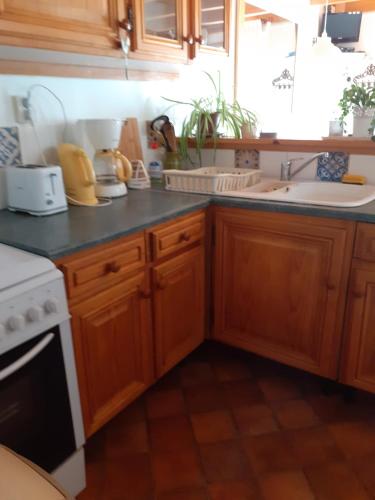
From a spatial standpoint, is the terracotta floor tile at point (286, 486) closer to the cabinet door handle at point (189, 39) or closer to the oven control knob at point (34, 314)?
the oven control knob at point (34, 314)

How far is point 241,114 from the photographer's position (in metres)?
2.22

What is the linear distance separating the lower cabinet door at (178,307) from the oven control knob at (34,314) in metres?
0.54

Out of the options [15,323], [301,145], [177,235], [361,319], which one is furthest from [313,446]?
[301,145]

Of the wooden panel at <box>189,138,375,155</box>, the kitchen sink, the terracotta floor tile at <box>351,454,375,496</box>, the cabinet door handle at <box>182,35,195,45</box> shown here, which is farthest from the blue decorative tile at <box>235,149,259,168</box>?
the terracotta floor tile at <box>351,454,375,496</box>

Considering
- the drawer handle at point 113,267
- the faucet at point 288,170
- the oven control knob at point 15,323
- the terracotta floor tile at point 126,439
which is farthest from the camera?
the faucet at point 288,170

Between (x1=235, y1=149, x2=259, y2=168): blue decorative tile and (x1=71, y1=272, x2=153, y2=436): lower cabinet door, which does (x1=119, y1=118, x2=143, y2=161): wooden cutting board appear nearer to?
(x1=235, y1=149, x2=259, y2=168): blue decorative tile

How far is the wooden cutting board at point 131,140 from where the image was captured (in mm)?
2078

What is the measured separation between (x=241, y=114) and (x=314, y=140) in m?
0.48

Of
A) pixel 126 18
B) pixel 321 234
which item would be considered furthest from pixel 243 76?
pixel 321 234

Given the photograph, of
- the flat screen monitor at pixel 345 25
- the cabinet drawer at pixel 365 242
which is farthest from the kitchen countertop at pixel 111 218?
the flat screen monitor at pixel 345 25

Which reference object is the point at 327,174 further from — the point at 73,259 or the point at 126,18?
the point at 73,259

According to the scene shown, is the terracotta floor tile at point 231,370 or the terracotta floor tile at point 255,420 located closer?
the terracotta floor tile at point 255,420

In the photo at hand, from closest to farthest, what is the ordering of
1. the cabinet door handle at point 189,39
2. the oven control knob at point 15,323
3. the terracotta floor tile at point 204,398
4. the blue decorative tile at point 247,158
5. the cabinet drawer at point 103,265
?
the oven control knob at point 15,323
the cabinet drawer at point 103,265
the terracotta floor tile at point 204,398
the cabinet door handle at point 189,39
the blue decorative tile at point 247,158

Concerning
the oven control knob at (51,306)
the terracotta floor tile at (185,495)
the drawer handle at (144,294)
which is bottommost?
the terracotta floor tile at (185,495)
